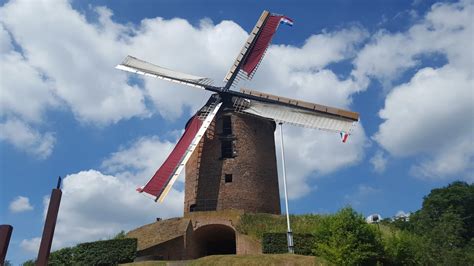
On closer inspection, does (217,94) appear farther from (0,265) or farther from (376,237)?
(0,265)

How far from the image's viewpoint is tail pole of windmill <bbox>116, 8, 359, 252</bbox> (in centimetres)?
2633

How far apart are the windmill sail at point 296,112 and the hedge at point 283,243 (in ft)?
22.4

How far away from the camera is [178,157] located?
26031 mm

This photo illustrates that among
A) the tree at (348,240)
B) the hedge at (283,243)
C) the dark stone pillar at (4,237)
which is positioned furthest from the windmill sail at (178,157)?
the dark stone pillar at (4,237)

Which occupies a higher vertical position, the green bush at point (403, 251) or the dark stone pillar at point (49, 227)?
the green bush at point (403, 251)

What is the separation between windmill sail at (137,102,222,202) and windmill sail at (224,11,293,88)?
8.84 feet

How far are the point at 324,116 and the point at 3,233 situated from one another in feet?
62.6

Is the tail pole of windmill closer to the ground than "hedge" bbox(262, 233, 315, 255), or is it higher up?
higher up

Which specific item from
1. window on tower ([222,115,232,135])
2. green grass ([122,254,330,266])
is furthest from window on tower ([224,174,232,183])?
green grass ([122,254,330,266])

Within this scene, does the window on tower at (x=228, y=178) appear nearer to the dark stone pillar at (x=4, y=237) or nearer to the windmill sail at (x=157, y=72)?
the windmill sail at (x=157, y=72)

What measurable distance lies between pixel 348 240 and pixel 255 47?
1456cm

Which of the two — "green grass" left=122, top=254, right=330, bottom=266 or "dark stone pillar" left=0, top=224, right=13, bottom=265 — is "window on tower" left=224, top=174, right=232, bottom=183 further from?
"dark stone pillar" left=0, top=224, right=13, bottom=265

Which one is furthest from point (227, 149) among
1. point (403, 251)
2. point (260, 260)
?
point (403, 251)

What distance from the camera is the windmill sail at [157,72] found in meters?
28.6
